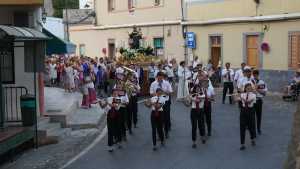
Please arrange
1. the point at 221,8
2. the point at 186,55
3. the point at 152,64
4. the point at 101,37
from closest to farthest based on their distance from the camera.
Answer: the point at 152,64
the point at 221,8
the point at 186,55
the point at 101,37

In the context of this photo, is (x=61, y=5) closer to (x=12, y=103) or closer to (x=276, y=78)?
(x=276, y=78)

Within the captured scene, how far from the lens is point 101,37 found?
47.2m

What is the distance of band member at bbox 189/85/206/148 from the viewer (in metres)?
15.1

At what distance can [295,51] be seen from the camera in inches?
1132

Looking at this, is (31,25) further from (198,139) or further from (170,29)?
(170,29)

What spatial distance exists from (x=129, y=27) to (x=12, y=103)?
25.9 metres

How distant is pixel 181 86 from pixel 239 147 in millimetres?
12672

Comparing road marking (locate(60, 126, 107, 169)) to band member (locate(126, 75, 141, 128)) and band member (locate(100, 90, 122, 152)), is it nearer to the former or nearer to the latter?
band member (locate(100, 90, 122, 152))

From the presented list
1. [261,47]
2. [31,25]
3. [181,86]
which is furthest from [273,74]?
[31,25]

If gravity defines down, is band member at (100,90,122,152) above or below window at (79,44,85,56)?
below

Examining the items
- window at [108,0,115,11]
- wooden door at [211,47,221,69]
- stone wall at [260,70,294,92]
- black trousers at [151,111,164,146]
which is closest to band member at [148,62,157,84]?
stone wall at [260,70,294,92]

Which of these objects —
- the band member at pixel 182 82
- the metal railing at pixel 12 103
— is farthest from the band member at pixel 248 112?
the band member at pixel 182 82

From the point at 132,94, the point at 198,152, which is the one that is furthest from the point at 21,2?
the point at 198,152

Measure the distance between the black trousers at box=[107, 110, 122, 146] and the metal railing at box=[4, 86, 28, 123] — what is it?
3.10 meters
